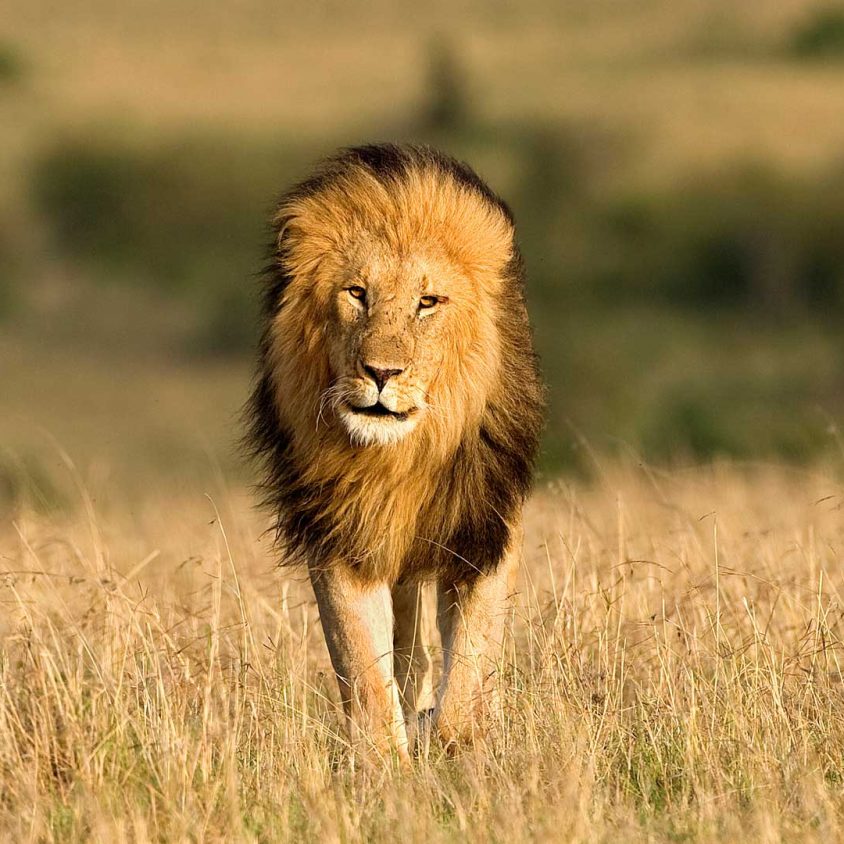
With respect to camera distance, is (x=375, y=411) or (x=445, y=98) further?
(x=445, y=98)

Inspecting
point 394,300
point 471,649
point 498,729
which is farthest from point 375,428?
point 498,729

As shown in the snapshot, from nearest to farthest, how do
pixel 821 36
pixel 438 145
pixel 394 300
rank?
pixel 394 300
pixel 438 145
pixel 821 36

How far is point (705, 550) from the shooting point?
6.59m

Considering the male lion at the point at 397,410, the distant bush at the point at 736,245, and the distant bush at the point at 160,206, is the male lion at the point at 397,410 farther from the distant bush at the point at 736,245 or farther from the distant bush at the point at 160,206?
the distant bush at the point at 160,206

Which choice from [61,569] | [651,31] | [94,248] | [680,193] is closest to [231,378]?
[94,248]

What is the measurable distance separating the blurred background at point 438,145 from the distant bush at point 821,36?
0.32ft

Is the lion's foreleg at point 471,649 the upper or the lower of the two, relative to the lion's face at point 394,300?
lower

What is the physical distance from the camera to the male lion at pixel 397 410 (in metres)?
5.21

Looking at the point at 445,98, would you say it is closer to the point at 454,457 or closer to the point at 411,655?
the point at 411,655

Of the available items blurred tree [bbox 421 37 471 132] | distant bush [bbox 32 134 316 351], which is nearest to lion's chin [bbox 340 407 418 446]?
distant bush [bbox 32 134 316 351]

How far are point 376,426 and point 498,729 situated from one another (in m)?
0.91

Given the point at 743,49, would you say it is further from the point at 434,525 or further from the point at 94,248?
the point at 434,525

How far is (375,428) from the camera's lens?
5078 mm

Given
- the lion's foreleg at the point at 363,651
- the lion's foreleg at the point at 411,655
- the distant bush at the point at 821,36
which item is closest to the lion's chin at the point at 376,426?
the lion's foreleg at the point at 363,651
